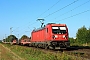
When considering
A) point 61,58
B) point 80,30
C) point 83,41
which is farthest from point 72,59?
point 80,30

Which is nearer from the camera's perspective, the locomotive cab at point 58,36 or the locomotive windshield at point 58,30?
the locomotive cab at point 58,36

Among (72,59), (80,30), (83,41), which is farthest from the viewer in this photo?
(80,30)

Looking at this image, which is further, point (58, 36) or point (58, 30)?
point (58, 30)

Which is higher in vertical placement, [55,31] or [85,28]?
[85,28]

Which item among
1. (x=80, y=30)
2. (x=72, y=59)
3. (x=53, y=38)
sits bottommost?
(x=72, y=59)

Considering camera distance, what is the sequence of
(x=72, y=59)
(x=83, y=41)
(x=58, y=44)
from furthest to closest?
(x=83, y=41)
(x=58, y=44)
(x=72, y=59)

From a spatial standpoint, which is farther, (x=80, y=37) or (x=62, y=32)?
(x=80, y=37)

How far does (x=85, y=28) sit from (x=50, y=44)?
5867 cm

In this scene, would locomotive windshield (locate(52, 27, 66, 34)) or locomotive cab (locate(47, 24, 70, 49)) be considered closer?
locomotive cab (locate(47, 24, 70, 49))

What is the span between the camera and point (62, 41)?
90.2 ft

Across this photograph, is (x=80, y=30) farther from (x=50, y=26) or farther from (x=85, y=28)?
(x=50, y=26)

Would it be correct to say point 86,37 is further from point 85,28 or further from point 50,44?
point 50,44

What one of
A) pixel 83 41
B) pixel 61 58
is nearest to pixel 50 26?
pixel 61 58

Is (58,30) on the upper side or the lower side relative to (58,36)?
upper
